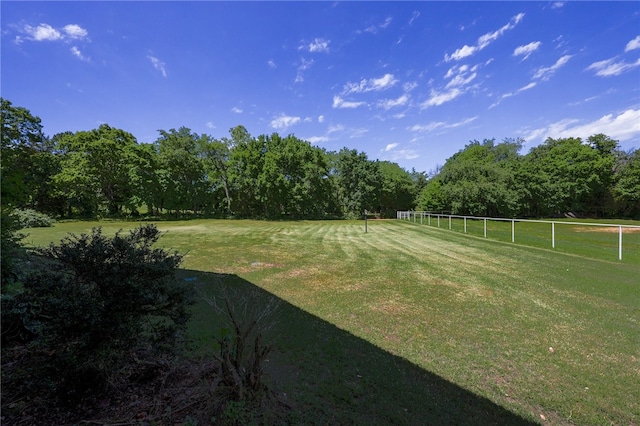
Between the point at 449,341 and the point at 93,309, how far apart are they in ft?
13.7

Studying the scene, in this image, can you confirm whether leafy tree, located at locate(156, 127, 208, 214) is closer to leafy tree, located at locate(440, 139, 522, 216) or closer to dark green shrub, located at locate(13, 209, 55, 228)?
dark green shrub, located at locate(13, 209, 55, 228)

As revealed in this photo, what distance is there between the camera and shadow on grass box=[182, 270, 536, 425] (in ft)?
7.82

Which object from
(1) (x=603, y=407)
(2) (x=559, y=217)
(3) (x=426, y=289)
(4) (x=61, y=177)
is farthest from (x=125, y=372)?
(2) (x=559, y=217)

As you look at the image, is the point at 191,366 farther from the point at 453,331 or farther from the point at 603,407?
the point at 603,407

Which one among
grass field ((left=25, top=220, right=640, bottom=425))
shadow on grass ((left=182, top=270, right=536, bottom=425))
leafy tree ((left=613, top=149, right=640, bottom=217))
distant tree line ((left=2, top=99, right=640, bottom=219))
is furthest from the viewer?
leafy tree ((left=613, top=149, right=640, bottom=217))

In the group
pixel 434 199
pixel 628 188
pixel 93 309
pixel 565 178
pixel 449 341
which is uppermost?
pixel 565 178

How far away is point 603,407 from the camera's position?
102 inches

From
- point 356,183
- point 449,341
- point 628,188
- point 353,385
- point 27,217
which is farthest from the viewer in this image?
point 356,183

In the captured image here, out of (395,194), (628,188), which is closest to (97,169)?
(395,194)

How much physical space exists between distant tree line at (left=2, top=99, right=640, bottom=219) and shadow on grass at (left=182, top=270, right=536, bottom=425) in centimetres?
3250

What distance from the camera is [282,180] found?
36062 mm

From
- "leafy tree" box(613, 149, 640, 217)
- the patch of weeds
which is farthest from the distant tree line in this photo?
the patch of weeds

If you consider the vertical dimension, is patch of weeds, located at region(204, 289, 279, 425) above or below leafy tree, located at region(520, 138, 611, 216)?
below

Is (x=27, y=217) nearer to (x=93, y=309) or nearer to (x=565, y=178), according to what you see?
(x=93, y=309)
